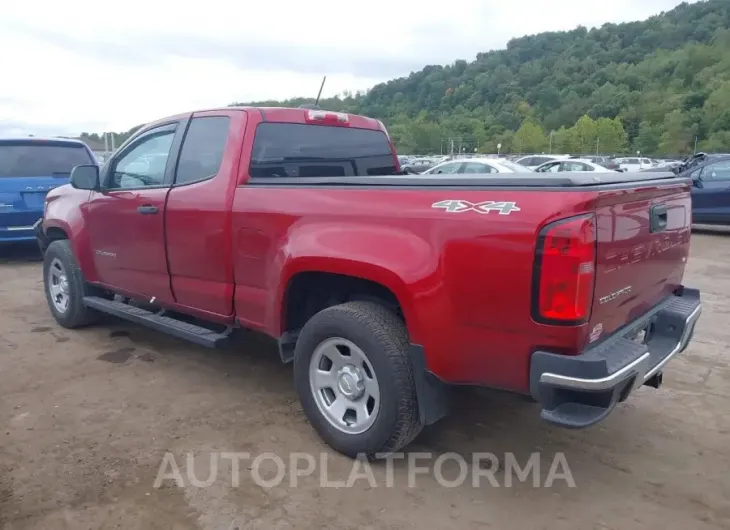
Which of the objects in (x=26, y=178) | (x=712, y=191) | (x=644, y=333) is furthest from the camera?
(x=712, y=191)

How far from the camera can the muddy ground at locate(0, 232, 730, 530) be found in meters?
2.90

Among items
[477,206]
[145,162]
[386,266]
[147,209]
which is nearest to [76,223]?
[145,162]

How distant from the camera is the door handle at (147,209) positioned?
439 centimetres

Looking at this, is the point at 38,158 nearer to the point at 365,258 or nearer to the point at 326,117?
the point at 326,117

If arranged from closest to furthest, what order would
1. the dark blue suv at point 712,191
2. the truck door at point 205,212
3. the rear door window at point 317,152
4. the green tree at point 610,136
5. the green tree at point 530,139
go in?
the truck door at point 205,212, the rear door window at point 317,152, the dark blue suv at point 712,191, the green tree at point 610,136, the green tree at point 530,139

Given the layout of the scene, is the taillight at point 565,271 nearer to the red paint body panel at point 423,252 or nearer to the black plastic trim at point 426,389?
the red paint body panel at point 423,252

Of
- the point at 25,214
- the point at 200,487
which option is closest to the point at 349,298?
the point at 200,487

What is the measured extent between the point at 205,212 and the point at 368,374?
154cm

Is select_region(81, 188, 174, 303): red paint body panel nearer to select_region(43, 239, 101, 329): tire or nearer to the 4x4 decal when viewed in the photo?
select_region(43, 239, 101, 329): tire

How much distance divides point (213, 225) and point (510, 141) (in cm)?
10101

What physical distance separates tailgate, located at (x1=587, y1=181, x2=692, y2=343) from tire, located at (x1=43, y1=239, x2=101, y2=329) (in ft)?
14.6

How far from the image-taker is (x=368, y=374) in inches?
129

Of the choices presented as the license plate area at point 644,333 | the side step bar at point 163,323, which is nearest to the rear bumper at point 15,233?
the side step bar at point 163,323

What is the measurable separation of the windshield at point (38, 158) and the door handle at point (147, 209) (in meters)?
5.53
